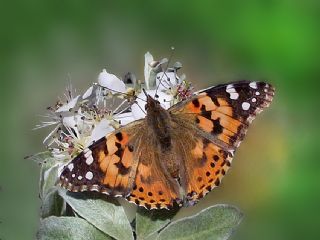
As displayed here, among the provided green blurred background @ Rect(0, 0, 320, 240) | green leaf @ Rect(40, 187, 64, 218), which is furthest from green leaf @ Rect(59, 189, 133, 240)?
green blurred background @ Rect(0, 0, 320, 240)

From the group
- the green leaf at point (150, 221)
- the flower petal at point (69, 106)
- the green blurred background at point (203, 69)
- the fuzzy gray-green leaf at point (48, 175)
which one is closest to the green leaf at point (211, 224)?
the green leaf at point (150, 221)

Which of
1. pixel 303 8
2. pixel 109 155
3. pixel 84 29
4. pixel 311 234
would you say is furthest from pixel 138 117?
pixel 84 29

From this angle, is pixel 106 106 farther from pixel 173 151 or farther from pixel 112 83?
pixel 173 151

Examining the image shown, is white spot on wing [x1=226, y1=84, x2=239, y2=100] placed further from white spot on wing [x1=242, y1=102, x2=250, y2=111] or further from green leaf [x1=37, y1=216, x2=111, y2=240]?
green leaf [x1=37, y1=216, x2=111, y2=240]

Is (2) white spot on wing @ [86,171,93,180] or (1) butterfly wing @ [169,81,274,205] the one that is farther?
(1) butterfly wing @ [169,81,274,205]

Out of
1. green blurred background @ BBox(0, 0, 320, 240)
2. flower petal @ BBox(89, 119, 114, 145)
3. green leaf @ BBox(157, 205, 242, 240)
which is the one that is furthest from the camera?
green blurred background @ BBox(0, 0, 320, 240)

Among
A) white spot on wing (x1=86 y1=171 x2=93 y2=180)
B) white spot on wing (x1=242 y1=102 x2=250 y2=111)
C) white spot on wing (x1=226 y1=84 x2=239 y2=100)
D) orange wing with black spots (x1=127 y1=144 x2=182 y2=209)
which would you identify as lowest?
orange wing with black spots (x1=127 y1=144 x2=182 y2=209)
